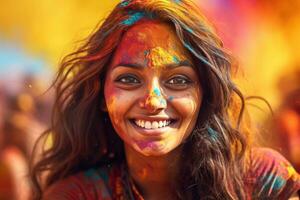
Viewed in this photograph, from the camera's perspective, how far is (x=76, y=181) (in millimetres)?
1492

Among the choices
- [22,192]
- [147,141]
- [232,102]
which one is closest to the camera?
[147,141]

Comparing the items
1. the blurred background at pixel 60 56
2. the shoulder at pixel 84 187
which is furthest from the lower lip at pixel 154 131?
the blurred background at pixel 60 56

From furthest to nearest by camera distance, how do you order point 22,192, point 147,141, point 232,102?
point 22,192 < point 232,102 < point 147,141

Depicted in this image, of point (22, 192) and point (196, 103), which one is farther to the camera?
point (22, 192)

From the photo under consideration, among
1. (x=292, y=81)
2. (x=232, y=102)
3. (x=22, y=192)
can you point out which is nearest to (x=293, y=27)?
(x=292, y=81)

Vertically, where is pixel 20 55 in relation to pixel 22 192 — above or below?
above

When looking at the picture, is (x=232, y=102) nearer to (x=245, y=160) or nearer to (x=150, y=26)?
(x=245, y=160)

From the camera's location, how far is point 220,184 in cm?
141

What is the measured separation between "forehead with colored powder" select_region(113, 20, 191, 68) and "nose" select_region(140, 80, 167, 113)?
63 millimetres

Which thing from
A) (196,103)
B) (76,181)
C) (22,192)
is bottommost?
(22,192)

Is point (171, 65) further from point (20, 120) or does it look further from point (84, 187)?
point (20, 120)

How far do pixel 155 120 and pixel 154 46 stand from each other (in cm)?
18

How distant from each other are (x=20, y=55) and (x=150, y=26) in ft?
2.71

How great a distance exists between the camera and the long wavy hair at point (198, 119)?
135 centimetres
